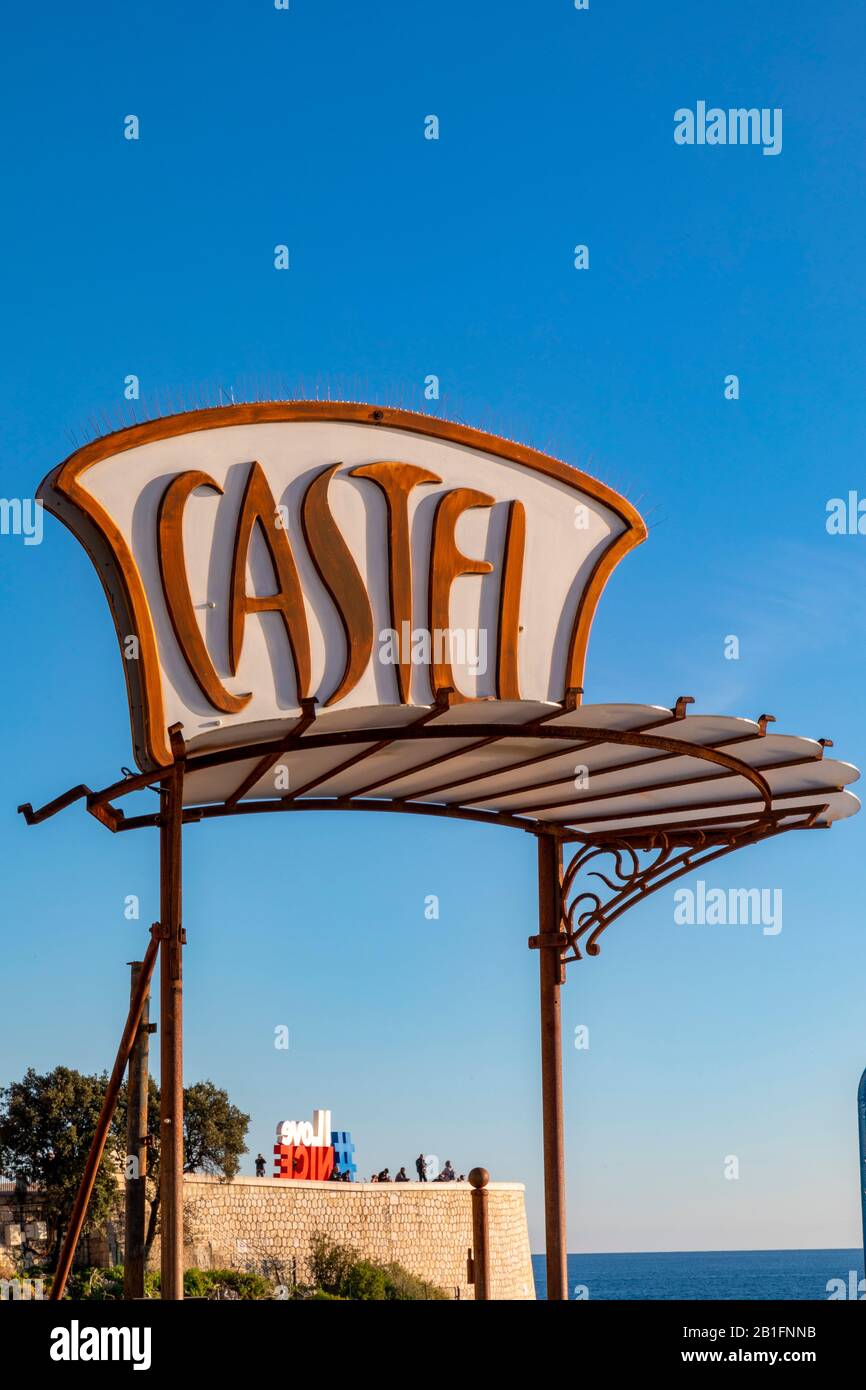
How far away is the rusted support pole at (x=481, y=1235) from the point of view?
27.6 feet

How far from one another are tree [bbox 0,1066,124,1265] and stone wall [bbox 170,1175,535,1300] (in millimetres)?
3139

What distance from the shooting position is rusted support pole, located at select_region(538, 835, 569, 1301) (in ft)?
30.6

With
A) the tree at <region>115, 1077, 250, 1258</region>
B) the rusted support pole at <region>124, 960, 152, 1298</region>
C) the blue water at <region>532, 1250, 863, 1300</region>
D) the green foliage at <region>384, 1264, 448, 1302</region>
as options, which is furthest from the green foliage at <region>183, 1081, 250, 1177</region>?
the blue water at <region>532, 1250, 863, 1300</region>

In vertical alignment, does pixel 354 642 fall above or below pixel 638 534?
below

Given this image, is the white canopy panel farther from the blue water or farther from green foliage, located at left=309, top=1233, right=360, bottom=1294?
the blue water

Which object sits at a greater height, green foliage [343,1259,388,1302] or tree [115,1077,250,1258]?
tree [115,1077,250,1258]

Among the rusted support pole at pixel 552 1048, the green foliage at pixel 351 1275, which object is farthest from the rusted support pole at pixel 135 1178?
the green foliage at pixel 351 1275

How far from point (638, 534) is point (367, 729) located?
2687 mm

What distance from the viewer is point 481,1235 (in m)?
8.55

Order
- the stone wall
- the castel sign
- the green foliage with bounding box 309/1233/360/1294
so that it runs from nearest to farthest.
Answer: the castel sign < the stone wall < the green foliage with bounding box 309/1233/360/1294

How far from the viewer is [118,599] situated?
7648 millimetres
